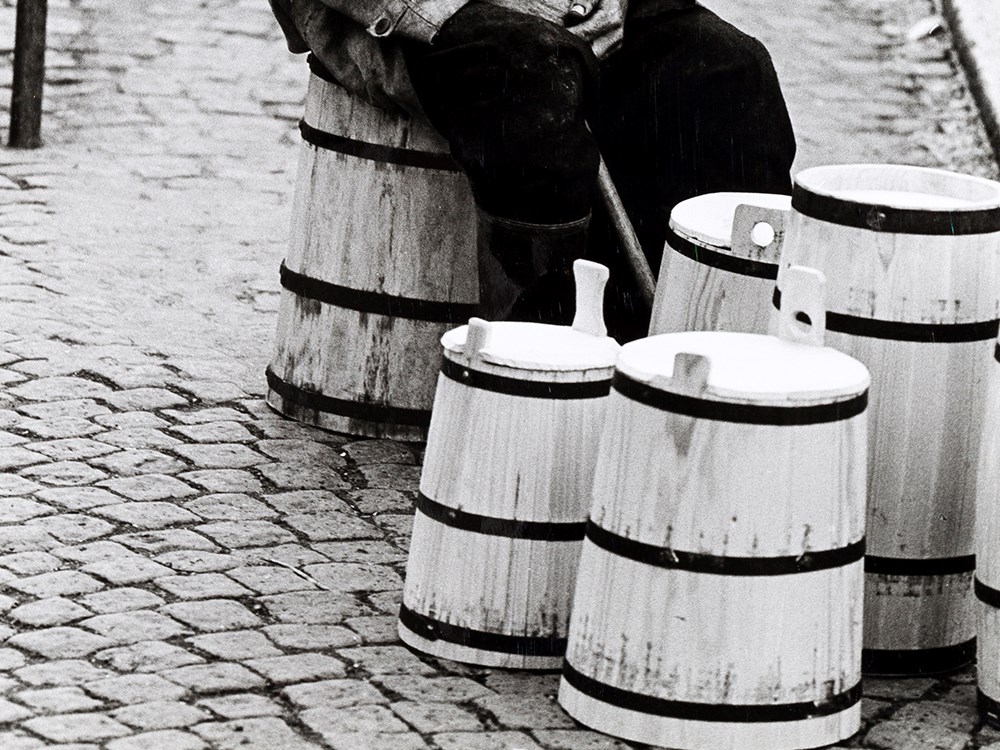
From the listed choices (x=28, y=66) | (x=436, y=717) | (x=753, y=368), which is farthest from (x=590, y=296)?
(x=28, y=66)

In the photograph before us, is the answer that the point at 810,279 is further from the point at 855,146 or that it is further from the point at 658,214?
the point at 855,146

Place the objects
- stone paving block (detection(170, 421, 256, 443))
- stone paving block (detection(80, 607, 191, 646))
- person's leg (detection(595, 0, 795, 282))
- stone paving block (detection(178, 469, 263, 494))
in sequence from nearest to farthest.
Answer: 1. stone paving block (detection(80, 607, 191, 646))
2. stone paving block (detection(178, 469, 263, 494))
3. stone paving block (detection(170, 421, 256, 443))
4. person's leg (detection(595, 0, 795, 282))

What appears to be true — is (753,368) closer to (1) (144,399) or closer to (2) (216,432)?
(2) (216,432)

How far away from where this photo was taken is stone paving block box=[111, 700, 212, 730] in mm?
3178

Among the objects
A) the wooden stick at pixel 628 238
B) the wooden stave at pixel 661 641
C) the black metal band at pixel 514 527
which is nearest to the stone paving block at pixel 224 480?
the black metal band at pixel 514 527

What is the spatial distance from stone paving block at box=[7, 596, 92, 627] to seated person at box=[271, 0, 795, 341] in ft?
4.02

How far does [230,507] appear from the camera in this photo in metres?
4.18

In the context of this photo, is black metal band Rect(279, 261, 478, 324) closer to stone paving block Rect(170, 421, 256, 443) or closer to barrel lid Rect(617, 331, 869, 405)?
stone paving block Rect(170, 421, 256, 443)

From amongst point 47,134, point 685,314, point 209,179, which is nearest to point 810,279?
point 685,314

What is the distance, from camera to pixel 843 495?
3.13 metres

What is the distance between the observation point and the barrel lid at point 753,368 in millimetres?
3047

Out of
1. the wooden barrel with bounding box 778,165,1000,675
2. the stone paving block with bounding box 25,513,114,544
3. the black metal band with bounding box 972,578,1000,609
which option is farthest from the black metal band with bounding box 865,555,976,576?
the stone paving block with bounding box 25,513,114,544

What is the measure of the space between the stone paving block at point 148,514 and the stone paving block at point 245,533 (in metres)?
0.06

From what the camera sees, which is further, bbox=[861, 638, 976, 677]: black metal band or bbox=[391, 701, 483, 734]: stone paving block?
bbox=[861, 638, 976, 677]: black metal band
